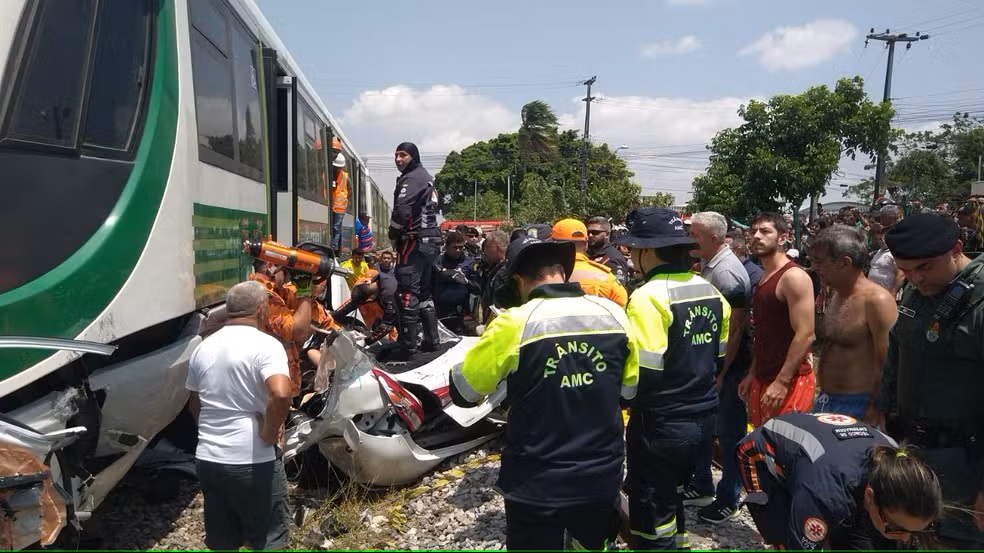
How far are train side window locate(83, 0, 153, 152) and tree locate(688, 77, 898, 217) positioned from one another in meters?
15.6

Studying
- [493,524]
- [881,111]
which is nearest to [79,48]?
[493,524]

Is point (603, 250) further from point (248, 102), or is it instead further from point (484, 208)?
point (484, 208)

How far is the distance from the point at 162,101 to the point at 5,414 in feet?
6.24

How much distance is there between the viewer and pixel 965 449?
301cm

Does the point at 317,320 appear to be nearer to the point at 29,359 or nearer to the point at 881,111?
the point at 29,359

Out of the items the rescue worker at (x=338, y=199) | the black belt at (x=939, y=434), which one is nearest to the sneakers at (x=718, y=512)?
the black belt at (x=939, y=434)

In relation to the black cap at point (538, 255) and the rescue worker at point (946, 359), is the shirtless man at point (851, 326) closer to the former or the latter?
the rescue worker at point (946, 359)

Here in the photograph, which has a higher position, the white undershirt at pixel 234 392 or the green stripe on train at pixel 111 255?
the green stripe on train at pixel 111 255

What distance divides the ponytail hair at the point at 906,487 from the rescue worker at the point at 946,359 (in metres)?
0.43

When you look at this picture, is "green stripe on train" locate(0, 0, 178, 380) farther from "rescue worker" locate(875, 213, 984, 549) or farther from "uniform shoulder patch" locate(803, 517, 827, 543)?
"rescue worker" locate(875, 213, 984, 549)

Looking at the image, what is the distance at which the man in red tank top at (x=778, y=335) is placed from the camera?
156 inches

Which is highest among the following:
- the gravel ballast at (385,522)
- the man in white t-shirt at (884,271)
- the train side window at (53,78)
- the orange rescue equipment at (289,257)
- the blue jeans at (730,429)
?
the train side window at (53,78)

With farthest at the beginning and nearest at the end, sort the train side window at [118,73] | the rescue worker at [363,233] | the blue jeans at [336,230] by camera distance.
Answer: the rescue worker at [363,233]
the blue jeans at [336,230]
the train side window at [118,73]

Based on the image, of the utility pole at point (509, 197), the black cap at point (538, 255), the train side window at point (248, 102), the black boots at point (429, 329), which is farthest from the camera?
the utility pole at point (509, 197)
